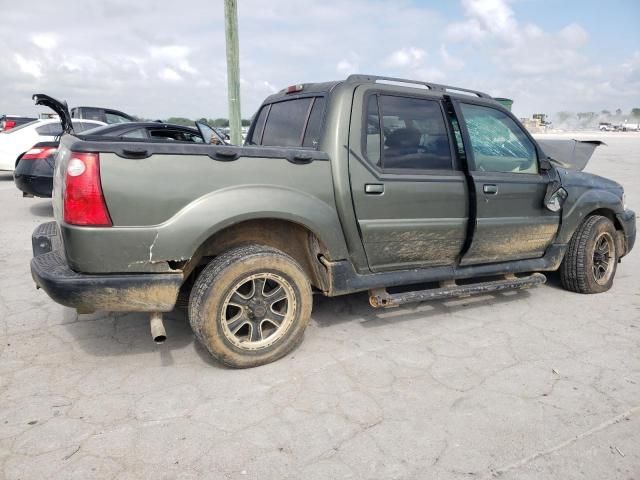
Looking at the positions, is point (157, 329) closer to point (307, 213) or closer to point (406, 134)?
point (307, 213)

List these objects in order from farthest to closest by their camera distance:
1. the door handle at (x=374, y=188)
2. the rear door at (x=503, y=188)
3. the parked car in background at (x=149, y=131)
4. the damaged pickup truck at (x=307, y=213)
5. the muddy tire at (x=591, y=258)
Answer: the parked car in background at (x=149, y=131) < the muddy tire at (x=591, y=258) < the rear door at (x=503, y=188) < the door handle at (x=374, y=188) < the damaged pickup truck at (x=307, y=213)

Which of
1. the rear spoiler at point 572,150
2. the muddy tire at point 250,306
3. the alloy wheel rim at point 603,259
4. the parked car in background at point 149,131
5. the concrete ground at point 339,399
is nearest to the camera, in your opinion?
the concrete ground at point 339,399

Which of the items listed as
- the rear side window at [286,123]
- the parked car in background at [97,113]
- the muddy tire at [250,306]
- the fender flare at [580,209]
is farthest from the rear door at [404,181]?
the parked car in background at [97,113]

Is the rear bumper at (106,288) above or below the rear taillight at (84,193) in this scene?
below

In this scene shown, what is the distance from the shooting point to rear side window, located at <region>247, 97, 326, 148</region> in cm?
329

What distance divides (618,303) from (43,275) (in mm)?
4543

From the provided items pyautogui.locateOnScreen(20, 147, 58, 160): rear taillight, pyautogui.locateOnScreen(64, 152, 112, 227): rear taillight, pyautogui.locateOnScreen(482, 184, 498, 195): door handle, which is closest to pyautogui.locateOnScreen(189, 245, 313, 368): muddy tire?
pyautogui.locateOnScreen(64, 152, 112, 227): rear taillight

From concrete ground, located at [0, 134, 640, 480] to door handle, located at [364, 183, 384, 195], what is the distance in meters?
1.06

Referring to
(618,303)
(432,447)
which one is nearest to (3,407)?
(432,447)

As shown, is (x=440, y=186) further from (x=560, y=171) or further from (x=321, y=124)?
(x=560, y=171)

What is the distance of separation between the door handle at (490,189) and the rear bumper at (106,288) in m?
2.33

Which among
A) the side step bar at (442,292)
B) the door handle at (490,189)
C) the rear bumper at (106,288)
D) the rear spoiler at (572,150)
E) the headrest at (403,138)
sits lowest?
the side step bar at (442,292)

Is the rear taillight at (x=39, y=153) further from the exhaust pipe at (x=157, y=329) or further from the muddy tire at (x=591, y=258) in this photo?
the muddy tire at (x=591, y=258)

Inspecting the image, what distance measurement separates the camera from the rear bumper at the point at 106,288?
98.5 inches
